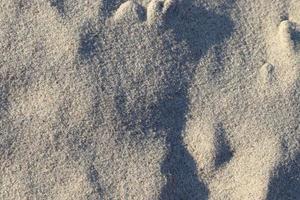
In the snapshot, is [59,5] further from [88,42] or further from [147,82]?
[147,82]

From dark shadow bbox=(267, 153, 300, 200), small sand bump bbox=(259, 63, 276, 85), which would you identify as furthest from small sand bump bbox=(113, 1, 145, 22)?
dark shadow bbox=(267, 153, 300, 200)

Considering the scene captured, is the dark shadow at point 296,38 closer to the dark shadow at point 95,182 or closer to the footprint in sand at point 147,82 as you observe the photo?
the footprint in sand at point 147,82

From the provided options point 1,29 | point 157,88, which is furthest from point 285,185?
point 1,29

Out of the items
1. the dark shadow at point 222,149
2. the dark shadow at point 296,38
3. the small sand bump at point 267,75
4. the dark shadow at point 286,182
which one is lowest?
the dark shadow at point 286,182

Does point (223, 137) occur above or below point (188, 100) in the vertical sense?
below

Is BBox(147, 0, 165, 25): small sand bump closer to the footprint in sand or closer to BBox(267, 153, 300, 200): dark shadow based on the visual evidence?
the footprint in sand

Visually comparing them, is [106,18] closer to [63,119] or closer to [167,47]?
[167,47]

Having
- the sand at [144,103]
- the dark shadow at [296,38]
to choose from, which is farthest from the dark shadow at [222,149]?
the dark shadow at [296,38]
